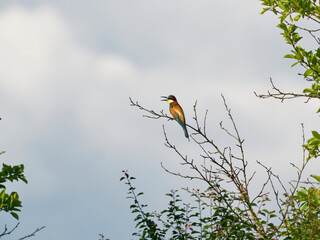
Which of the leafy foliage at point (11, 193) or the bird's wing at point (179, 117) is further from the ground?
the bird's wing at point (179, 117)

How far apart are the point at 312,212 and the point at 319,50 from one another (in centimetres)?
232

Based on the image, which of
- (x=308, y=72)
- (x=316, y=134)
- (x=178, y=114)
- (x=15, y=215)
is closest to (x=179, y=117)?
(x=178, y=114)

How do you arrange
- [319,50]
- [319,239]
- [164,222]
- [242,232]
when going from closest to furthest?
1. [319,239]
2. [319,50]
3. [242,232]
4. [164,222]

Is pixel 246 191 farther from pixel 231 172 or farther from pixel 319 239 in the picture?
pixel 319 239

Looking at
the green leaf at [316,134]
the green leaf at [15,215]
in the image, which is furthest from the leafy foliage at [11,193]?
the green leaf at [316,134]

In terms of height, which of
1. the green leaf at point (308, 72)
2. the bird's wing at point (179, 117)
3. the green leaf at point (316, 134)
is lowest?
the green leaf at point (316, 134)

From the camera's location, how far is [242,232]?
7.97m

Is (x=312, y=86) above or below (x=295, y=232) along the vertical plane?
above

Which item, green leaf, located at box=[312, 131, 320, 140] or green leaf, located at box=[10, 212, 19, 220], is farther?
green leaf, located at box=[312, 131, 320, 140]

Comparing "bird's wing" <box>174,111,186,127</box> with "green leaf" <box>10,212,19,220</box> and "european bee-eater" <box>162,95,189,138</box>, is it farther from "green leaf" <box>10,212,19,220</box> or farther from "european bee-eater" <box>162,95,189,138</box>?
"green leaf" <box>10,212,19,220</box>

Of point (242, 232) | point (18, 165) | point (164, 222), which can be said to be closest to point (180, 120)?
point (164, 222)

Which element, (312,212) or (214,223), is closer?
(312,212)

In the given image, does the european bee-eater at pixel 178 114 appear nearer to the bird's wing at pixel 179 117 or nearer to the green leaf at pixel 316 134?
the bird's wing at pixel 179 117

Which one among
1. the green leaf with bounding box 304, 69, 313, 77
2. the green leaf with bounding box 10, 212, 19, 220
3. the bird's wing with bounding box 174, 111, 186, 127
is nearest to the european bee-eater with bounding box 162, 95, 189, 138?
the bird's wing with bounding box 174, 111, 186, 127
